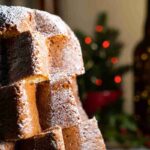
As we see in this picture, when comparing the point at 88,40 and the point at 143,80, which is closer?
the point at 88,40

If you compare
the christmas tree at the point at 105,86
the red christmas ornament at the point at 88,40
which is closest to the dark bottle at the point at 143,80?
the christmas tree at the point at 105,86

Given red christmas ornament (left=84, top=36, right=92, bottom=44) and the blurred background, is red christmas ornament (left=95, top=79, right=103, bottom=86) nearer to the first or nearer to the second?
the blurred background

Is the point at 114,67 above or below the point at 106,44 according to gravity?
below

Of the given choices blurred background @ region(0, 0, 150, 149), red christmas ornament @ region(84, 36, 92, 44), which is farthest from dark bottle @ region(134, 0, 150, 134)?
red christmas ornament @ region(84, 36, 92, 44)

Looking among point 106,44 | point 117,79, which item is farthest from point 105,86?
point 106,44

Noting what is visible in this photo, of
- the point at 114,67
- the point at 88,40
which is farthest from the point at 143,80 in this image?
the point at 88,40

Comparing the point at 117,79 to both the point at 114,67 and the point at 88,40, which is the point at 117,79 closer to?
the point at 114,67

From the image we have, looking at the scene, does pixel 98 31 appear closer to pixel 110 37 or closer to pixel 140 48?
pixel 110 37
